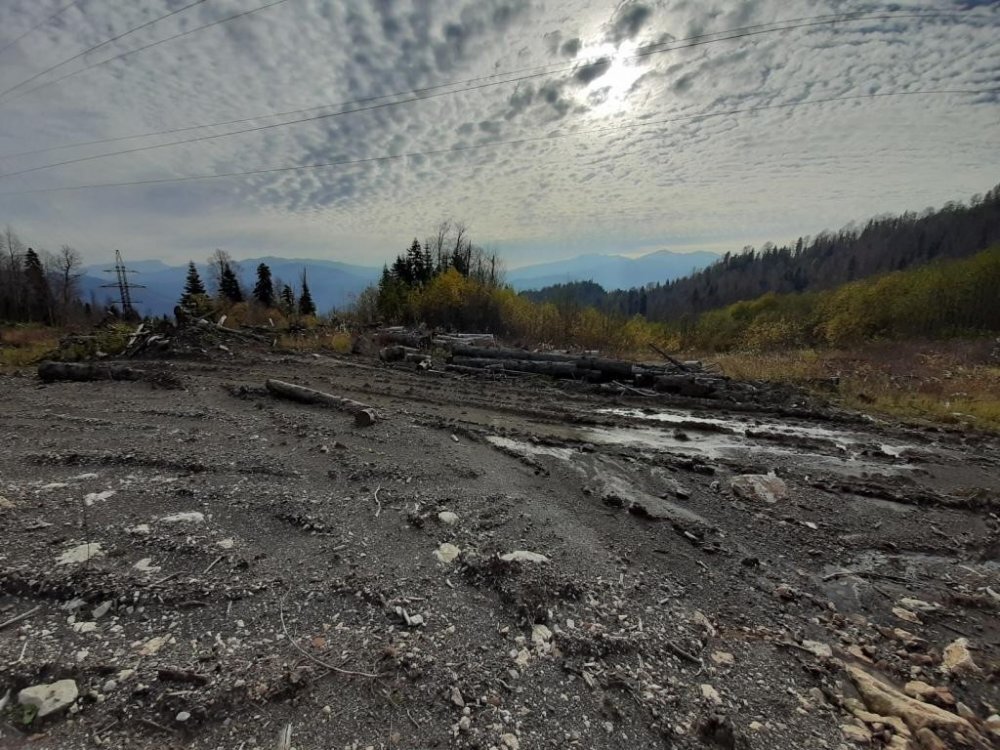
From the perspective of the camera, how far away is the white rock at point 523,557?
3.65m

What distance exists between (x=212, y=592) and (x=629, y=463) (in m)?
5.17

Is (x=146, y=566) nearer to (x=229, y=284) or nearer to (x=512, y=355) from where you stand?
(x=512, y=355)

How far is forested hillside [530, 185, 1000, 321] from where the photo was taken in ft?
203

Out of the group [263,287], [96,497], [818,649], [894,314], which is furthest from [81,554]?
[263,287]

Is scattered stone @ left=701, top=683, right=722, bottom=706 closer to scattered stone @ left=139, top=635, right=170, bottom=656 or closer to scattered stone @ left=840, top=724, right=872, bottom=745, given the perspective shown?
scattered stone @ left=840, top=724, right=872, bottom=745

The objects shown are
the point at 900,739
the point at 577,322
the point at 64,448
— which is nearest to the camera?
the point at 900,739

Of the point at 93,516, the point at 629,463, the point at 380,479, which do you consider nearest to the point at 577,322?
the point at 629,463

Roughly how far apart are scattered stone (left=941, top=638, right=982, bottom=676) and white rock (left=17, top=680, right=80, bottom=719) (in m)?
5.36

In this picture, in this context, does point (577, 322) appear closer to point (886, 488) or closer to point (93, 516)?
point (886, 488)

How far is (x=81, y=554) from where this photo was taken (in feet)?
11.1

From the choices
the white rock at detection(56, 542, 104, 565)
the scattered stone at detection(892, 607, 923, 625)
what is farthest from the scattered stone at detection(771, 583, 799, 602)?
the white rock at detection(56, 542, 104, 565)

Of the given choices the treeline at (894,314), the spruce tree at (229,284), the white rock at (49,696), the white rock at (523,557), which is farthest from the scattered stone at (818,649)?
the spruce tree at (229,284)

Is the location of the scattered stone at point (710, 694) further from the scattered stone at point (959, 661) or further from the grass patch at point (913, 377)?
the grass patch at point (913, 377)

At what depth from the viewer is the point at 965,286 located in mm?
23078
